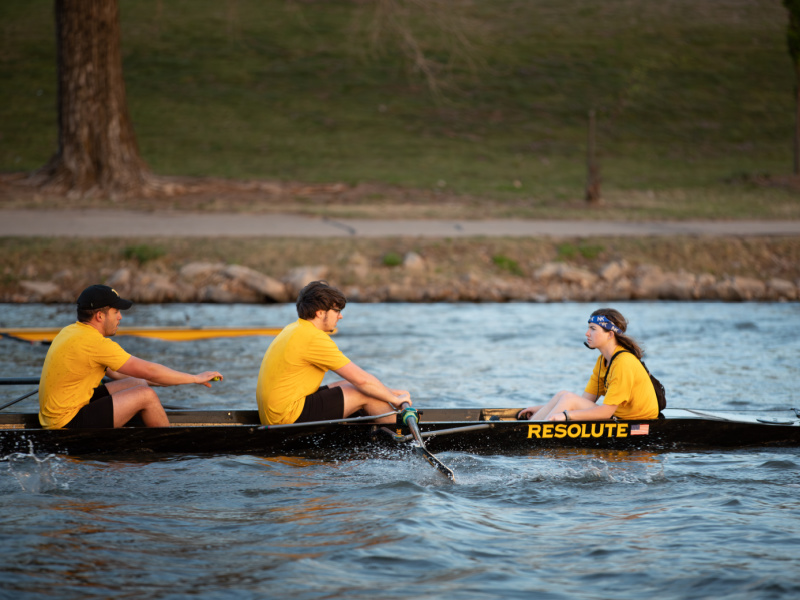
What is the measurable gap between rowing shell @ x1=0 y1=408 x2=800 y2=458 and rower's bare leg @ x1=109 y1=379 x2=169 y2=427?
0.44 feet

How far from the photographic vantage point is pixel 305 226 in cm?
1689

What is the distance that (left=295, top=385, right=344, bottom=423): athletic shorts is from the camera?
668cm

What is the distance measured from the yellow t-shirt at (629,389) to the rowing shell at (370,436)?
95 mm

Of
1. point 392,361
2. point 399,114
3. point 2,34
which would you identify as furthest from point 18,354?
point 2,34

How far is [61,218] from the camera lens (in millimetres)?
16750

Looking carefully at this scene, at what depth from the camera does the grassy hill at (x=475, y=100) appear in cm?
2564

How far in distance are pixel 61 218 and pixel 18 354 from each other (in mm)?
6431

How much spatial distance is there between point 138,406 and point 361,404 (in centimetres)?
157

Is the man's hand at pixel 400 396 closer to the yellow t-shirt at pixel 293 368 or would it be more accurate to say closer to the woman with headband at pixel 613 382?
the yellow t-shirt at pixel 293 368

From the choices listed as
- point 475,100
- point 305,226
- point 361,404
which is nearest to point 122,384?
point 361,404

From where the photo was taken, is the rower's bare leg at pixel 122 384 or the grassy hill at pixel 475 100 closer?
the rower's bare leg at pixel 122 384

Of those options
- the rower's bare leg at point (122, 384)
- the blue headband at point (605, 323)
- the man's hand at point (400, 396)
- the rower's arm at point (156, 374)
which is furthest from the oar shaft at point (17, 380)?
the blue headband at point (605, 323)

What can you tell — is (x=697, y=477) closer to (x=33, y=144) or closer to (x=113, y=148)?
(x=113, y=148)

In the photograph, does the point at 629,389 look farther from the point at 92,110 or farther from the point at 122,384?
the point at 92,110
